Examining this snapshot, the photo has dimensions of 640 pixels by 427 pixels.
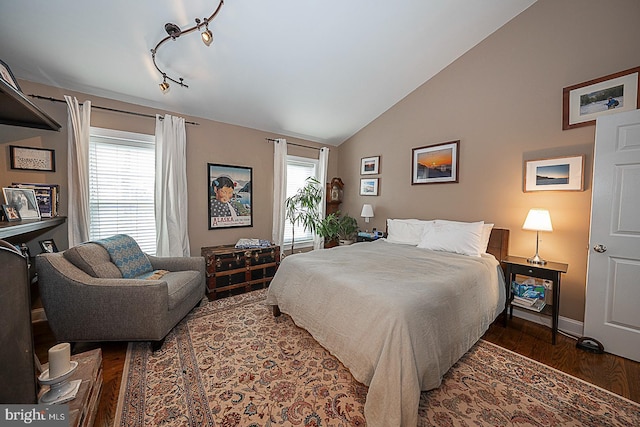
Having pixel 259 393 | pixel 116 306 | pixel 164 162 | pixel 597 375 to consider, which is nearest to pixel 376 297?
pixel 259 393

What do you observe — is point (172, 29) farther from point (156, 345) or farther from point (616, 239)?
point (616, 239)

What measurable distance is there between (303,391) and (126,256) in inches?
87.1

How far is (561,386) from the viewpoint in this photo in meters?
1.75

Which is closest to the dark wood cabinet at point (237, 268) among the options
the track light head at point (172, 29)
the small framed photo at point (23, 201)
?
the small framed photo at point (23, 201)

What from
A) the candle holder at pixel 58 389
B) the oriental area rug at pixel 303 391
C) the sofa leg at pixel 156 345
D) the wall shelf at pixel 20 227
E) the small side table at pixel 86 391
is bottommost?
the oriental area rug at pixel 303 391

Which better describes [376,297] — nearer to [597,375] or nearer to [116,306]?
[597,375]

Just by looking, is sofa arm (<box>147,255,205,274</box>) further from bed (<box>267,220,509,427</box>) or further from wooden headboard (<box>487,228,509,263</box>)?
wooden headboard (<box>487,228,509,263</box>)

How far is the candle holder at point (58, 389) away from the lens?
1197mm

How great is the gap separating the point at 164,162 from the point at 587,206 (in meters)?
4.75

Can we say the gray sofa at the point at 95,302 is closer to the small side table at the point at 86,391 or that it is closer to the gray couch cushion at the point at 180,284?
the gray couch cushion at the point at 180,284

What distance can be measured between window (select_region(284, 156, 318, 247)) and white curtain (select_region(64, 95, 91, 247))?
264 centimetres

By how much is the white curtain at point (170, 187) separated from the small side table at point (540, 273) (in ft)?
12.9

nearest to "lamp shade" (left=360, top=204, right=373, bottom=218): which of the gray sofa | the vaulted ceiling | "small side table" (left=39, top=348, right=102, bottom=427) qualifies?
the vaulted ceiling

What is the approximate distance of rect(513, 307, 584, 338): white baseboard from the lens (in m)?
2.45
